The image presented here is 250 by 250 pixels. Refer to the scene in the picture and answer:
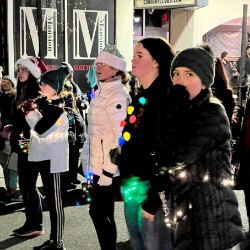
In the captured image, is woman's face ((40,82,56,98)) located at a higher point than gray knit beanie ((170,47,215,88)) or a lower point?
lower

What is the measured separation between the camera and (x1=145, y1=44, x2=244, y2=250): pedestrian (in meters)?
2.88

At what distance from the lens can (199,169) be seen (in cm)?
291

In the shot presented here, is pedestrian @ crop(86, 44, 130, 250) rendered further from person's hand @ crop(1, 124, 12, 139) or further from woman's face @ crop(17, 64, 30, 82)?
person's hand @ crop(1, 124, 12, 139)

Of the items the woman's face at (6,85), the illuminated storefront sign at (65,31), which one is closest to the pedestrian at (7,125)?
the woman's face at (6,85)

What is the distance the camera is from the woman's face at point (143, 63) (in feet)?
11.5

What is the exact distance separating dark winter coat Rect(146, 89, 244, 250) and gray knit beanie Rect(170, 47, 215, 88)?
161 mm

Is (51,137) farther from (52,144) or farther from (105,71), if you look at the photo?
(105,71)

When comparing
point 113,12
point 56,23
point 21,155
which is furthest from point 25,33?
point 21,155

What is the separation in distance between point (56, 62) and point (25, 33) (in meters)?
1.03

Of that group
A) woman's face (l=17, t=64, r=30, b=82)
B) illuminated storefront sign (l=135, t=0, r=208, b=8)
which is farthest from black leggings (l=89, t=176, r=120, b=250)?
illuminated storefront sign (l=135, t=0, r=208, b=8)

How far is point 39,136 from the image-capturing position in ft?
15.6

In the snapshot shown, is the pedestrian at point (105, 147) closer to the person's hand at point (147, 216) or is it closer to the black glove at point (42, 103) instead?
the black glove at point (42, 103)

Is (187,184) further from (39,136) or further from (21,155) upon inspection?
(21,155)

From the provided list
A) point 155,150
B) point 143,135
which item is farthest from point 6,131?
point 155,150
